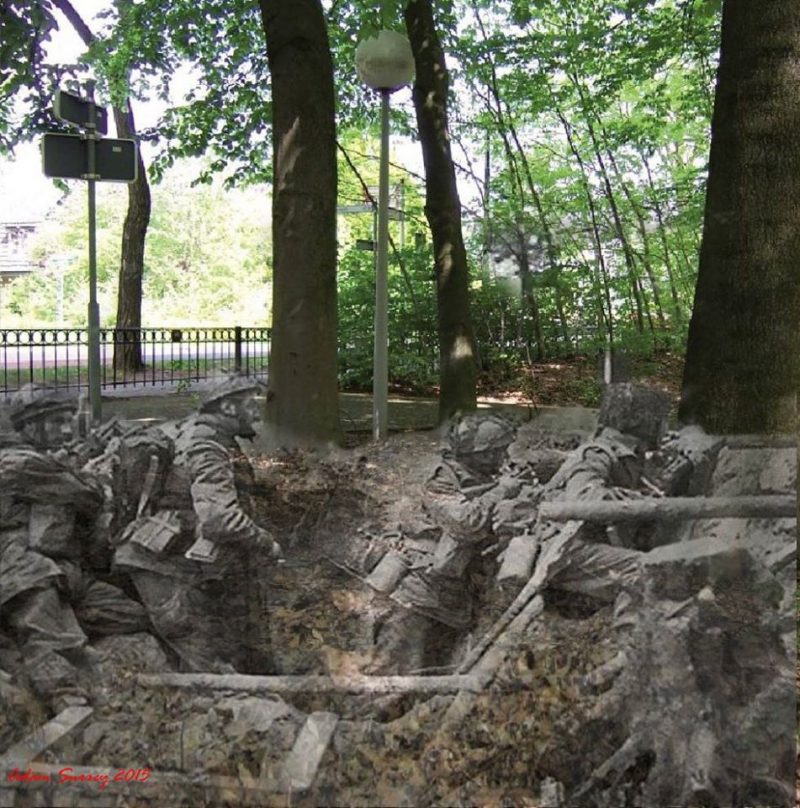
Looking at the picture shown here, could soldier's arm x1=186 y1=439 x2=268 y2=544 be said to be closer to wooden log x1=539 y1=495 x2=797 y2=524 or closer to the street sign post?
the street sign post

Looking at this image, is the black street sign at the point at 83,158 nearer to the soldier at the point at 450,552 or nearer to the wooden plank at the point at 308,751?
the soldier at the point at 450,552

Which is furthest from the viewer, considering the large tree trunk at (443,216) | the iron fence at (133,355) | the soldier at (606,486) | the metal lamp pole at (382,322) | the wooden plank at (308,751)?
the large tree trunk at (443,216)

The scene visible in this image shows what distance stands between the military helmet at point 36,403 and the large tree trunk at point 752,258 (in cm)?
190

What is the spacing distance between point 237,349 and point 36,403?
61 cm

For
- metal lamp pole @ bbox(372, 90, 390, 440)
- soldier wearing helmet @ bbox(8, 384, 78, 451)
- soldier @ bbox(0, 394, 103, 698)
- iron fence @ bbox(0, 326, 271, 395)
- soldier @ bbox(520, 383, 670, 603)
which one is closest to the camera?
soldier @ bbox(0, 394, 103, 698)

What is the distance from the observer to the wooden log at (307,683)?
2.04 metres

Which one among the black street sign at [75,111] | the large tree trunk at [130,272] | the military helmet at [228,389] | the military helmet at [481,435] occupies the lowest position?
the military helmet at [481,435]

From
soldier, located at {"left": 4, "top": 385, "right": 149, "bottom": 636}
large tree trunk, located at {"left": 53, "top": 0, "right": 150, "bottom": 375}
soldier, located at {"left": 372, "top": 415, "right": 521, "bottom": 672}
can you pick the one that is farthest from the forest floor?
soldier, located at {"left": 4, "top": 385, "right": 149, "bottom": 636}

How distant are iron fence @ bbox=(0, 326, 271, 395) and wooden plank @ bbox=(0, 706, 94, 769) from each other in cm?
94

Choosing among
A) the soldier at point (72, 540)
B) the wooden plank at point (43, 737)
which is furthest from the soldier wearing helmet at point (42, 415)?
the wooden plank at point (43, 737)

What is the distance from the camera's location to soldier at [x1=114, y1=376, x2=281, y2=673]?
210cm

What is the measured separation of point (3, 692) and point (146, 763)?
0.42 meters

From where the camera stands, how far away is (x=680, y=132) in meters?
3.32
